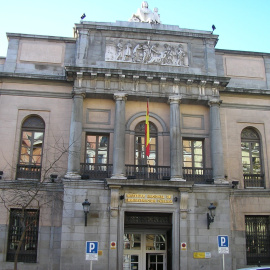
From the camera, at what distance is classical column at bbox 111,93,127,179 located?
1964 cm

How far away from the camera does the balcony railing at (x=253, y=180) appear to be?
21.7 meters

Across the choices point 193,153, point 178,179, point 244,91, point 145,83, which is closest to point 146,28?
point 145,83

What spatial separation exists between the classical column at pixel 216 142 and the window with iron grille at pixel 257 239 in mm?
3115

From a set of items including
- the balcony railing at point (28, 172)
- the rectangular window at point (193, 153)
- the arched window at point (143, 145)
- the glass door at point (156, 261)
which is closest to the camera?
the balcony railing at point (28, 172)

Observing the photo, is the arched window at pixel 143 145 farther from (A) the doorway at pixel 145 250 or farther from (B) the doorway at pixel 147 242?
(A) the doorway at pixel 145 250

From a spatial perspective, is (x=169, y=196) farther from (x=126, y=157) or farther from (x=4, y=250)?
(x=4, y=250)

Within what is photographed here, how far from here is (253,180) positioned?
71.7 feet

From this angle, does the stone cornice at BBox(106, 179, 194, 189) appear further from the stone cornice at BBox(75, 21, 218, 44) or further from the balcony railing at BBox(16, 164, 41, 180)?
the stone cornice at BBox(75, 21, 218, 44)

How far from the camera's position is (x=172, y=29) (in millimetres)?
23141

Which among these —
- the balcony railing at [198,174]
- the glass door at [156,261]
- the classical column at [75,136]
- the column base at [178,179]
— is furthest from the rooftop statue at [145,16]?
the glass door at [156,261]

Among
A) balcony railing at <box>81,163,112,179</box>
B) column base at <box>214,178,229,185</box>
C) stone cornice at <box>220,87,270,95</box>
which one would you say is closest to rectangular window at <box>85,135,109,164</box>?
balcony railing at <box>81,163,112,179</box>

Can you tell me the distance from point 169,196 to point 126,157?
3213mm

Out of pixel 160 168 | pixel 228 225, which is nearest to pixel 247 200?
pixel 228 225

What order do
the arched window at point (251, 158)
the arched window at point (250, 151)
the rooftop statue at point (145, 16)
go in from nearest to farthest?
the arched window at point (251, 158) → the arched window at point (250, 151) → the rooftop statue at point (145, 16)
